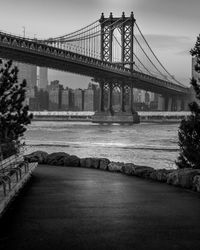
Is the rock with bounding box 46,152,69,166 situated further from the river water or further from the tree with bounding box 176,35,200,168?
the river water

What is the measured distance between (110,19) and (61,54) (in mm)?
52963

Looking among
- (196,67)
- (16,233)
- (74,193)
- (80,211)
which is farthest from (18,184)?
(196,67)

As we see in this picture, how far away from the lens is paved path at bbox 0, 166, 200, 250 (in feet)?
18.8

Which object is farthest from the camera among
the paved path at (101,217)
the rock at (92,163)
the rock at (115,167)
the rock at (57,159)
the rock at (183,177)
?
the rock at (57,159)

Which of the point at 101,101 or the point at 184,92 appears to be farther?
the point at 184,92

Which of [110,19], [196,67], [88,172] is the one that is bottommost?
[88,172]

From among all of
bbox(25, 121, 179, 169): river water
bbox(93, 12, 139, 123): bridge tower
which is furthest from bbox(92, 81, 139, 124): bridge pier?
bbox(25, 121, 179, 169): river water

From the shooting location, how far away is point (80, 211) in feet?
25.0

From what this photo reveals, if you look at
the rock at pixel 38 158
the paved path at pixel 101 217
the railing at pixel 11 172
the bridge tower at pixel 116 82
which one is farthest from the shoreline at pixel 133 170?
the bridge tower at pixel 116 82

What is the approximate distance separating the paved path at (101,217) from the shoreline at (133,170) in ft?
0.99

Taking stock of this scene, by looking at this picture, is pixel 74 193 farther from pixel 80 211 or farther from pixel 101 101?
pixel 101 101

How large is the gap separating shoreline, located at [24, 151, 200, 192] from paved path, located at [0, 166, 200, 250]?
30 cm

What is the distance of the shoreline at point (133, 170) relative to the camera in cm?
1034

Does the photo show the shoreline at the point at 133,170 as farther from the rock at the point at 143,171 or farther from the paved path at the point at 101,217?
the paved path at the point at 101,217
